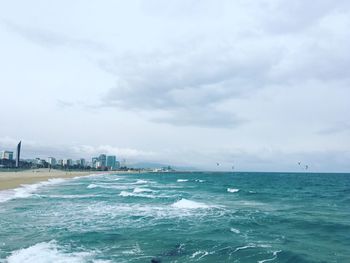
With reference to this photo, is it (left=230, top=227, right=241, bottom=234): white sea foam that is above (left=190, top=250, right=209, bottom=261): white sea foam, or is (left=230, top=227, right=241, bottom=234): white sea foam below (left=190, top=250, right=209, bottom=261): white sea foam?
above

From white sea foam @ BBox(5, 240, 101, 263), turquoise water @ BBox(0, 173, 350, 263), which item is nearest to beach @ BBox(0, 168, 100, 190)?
turquoise water @ BBox(0, 173, 350, 263)

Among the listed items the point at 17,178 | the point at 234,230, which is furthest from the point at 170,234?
the point at 17,178

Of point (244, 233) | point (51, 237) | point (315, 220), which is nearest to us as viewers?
point (51, 237)

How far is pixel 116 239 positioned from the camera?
826 inches

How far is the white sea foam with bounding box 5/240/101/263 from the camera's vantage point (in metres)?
16.2

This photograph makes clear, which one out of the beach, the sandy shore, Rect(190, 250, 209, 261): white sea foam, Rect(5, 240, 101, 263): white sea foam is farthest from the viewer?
the beach

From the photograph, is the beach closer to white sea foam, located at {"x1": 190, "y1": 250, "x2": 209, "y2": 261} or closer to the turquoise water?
the turquoise water

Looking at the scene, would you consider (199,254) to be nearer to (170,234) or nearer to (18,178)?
(170,234)

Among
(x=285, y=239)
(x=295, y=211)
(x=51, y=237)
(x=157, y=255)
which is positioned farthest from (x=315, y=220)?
(x=51, y=237)

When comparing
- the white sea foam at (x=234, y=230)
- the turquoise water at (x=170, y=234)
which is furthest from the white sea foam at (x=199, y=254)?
the white sea foam at (x=234, y=230)

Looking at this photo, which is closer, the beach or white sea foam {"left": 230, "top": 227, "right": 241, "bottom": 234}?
white sea foam {"left": 230, "top": 227, "right": 241, "bottom": 234}

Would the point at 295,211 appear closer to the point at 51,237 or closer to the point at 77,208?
the point at 77,208

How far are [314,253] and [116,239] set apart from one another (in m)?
11.0

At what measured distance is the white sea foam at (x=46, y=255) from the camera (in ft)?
53.2
